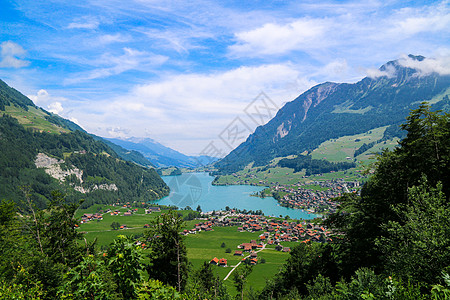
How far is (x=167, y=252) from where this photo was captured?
54.9 feet

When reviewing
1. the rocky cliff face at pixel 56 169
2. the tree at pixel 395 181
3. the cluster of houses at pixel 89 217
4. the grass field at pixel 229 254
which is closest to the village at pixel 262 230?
the grass field at pixel 229 254

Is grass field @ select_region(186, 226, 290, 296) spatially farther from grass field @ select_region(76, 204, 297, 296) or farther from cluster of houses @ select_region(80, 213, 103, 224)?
cluster of houses @ select_region(80, 213, 103, 224)

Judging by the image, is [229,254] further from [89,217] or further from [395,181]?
[89,217]

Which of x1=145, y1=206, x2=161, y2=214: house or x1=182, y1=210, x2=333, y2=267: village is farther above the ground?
x1=182, y1=210, x2=333, y2=267: village

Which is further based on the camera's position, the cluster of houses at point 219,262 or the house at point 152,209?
the house at point 152,209

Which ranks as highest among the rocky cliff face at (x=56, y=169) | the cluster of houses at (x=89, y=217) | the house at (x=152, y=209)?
the rocky cliff face at (x=56, y=169)

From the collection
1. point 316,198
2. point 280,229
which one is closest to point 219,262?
point 280,229

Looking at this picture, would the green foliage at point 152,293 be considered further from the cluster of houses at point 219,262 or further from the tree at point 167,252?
the cluster of houses at point 219,262

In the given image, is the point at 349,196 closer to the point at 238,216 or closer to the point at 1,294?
the point at 1,294

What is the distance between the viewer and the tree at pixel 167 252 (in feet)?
54.3

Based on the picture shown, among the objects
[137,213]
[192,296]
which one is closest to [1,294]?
[192,296]

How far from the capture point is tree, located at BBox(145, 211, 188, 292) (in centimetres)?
1655

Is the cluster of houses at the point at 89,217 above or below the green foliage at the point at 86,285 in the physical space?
below

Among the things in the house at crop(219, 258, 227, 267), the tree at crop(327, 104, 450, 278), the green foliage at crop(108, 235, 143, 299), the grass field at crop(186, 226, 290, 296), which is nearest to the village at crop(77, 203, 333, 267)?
the house at crop(219, 258, 227, 267)
